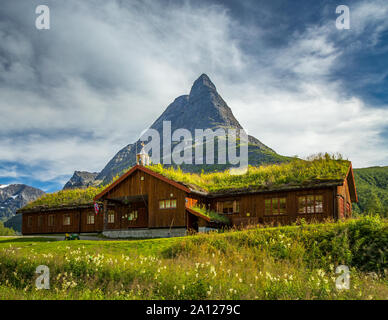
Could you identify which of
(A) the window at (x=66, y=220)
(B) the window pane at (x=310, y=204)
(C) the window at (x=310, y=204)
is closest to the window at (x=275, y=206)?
(C) the window at (x=310, y=204)

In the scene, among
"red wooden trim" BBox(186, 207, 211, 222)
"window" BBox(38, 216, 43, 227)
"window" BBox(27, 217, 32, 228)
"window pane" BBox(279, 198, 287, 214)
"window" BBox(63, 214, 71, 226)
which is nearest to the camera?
"red wooden trim" BBox(186, 207, 211, 222)

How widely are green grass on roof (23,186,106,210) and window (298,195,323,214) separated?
24.6 m

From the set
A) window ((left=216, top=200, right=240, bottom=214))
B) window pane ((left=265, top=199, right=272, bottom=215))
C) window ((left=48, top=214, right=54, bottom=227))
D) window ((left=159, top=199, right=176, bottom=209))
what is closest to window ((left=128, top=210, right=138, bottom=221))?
window ((left=159, top=199, right=176, bottom=209))

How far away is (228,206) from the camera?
34.3m

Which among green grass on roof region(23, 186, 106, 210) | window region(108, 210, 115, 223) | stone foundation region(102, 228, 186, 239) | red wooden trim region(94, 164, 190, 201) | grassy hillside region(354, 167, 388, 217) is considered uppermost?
grassy hillside region(354, 167, 388, 217)

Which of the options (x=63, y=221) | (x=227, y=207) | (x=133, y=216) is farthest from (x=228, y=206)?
(x=63, y=221)

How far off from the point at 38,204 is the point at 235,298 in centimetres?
4186

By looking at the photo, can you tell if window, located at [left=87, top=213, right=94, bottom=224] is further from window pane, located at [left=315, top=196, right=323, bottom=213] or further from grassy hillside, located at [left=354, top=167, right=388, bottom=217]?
grassy hillside, located at [left=354, top=167, right=388, bottom=217]

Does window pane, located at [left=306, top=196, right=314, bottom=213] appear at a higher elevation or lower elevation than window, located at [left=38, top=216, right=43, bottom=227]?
higher

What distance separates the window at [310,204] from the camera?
29.8 m

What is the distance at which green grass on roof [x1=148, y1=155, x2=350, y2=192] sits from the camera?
30758mm

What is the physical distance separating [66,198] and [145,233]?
650 inches

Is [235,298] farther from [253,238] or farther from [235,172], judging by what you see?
[235,172]

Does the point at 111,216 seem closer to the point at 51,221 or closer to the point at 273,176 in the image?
the point at 51,221
